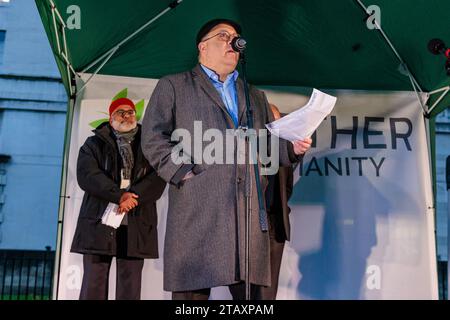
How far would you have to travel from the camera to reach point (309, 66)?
5711mm

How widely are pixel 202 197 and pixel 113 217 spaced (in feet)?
5.81

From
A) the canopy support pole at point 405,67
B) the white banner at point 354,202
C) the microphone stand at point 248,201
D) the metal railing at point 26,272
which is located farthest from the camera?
the metal railing at point 26,272

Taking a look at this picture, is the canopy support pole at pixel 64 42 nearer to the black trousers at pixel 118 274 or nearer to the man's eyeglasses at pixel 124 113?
the man's eyeglasses at pixel 124 113

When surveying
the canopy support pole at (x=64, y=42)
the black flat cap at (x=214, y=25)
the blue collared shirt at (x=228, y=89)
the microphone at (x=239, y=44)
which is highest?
the canopy support pole at (x=64, y=42)

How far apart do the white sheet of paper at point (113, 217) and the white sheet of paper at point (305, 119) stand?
204 centimetres

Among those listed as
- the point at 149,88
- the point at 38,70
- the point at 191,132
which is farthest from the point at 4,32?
the point at 191,132

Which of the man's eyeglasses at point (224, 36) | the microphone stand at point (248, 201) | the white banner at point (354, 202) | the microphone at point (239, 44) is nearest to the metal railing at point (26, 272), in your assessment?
the white banner at point (354, 202)

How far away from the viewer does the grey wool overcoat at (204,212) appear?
3055 mm

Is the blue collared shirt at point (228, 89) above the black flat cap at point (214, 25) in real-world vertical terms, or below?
below

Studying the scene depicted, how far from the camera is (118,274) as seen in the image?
4.86 m

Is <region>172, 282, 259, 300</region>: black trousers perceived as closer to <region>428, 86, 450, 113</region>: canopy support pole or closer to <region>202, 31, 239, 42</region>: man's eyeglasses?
<region>202, 31, 239, 42</region>: man's eyeglasses

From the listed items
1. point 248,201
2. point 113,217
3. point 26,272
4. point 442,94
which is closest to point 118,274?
point 113,217

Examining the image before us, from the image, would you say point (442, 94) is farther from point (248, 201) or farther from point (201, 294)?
point (201, 294)

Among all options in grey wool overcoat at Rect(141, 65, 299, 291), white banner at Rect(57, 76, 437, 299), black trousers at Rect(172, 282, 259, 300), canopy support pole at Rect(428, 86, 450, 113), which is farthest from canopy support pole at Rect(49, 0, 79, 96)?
canopy support pole at Rect(428, 86, 450, 113)
